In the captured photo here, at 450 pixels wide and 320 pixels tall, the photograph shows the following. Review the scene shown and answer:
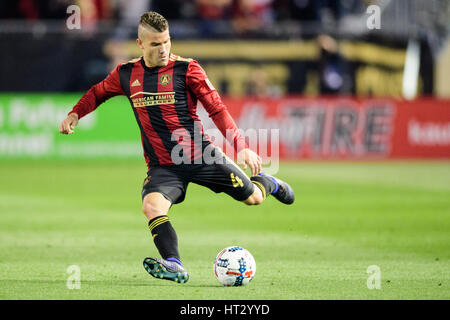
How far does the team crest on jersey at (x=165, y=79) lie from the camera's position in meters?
7.72

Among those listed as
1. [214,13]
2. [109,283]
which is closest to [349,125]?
[214,13]

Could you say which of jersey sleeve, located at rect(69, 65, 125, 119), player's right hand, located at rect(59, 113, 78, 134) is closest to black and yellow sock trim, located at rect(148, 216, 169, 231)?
player's right hand, located at rect(59, 113, 78, 134)

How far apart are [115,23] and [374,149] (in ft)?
24.3

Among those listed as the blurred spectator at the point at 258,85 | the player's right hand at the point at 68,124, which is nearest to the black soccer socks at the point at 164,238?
the player's right hand at the point at 68,124

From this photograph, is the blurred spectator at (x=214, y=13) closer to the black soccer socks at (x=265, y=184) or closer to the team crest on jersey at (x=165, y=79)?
the black soccer socks at (x=265, y=184)

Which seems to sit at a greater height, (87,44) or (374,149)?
(87,44)

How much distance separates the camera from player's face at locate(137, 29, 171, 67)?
7461mm

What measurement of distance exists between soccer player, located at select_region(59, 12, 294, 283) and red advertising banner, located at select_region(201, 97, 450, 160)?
13.6 m

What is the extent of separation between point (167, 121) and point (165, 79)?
1.24 feet

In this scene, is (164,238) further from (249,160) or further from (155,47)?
(155,47)

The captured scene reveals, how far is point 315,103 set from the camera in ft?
72.8

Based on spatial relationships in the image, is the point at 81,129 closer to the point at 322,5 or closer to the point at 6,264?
the point at 322,5

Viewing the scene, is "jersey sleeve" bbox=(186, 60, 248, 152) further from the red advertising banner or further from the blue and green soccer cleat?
the red advertising banner
